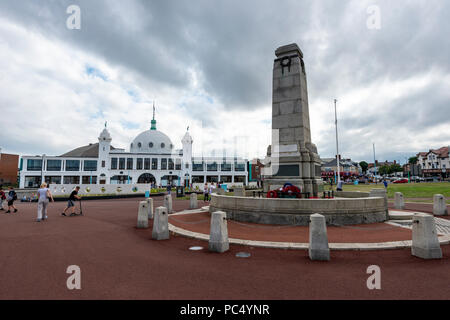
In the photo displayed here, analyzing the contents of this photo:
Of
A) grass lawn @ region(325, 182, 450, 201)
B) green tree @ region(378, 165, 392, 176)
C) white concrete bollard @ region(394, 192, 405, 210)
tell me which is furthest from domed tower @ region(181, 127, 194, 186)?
green tree @ region(378, 165, 392, 176)

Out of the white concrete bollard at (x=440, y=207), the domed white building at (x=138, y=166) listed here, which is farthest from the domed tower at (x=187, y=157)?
the white concrete bollard at (x=440, y=207)

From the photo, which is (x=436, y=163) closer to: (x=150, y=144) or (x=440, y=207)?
(x=440, y=207)

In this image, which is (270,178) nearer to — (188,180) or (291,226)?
(291,226)

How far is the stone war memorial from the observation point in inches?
375

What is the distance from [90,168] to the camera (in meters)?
71.9

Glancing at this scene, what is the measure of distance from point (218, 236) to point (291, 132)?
883 cm

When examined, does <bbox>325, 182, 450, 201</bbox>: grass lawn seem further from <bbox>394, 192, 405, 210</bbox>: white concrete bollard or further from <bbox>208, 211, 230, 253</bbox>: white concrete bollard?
<bbox>208, 211, 230, 253</bbox>: white concrete bollard

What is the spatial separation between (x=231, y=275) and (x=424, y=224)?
4.71 metres

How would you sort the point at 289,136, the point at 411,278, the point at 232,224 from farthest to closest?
the point at 289,136, the point at 232,224, the point at 411,278

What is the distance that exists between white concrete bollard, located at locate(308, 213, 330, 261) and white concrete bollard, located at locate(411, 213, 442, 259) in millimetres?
2190

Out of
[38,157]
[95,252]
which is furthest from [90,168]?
[95,252]

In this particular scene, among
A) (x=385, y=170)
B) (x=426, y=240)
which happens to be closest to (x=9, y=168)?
(x=426, y=240)

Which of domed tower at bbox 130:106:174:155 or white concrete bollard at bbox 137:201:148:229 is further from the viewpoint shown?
domed tower at bbox 130:106:174:155

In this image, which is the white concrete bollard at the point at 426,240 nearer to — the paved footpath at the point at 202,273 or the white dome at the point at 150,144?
the paved footpath at the point at 202,273
